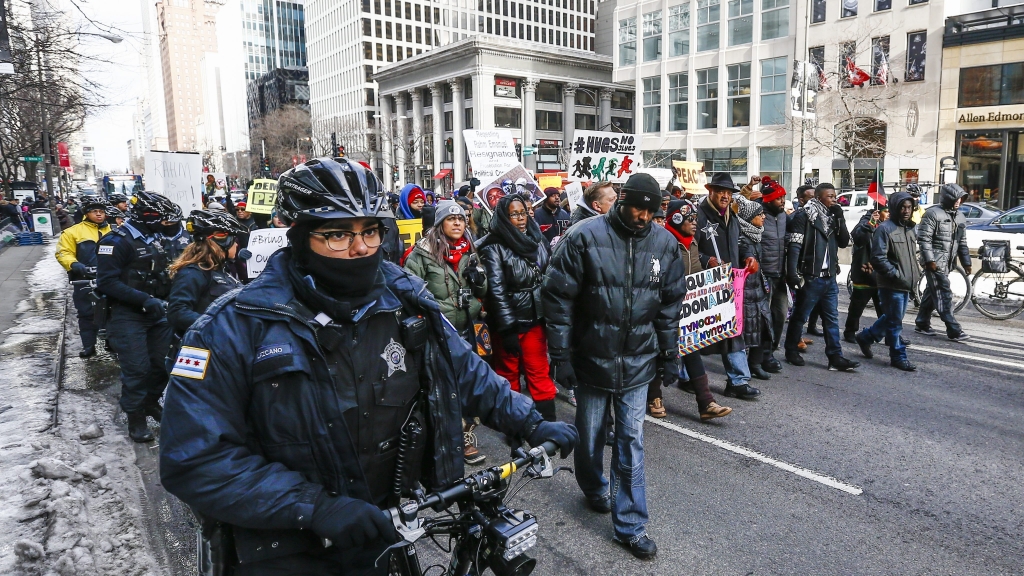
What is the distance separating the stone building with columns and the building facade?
39522 mm

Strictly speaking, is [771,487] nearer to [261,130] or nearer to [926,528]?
[926,528]

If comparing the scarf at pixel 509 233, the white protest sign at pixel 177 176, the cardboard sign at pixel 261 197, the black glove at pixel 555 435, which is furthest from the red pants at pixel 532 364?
the white protest sign at pixel 177 176

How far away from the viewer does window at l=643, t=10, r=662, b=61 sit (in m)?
47.3

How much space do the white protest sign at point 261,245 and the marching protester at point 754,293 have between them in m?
5.02

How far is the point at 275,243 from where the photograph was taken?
24.2 ft

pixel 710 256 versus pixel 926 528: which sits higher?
pixel 710 256

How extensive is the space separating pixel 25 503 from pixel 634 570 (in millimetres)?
3855

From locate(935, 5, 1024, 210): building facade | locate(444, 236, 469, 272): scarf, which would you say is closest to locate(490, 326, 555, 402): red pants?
locate(444, 236, 469, 272): scarf

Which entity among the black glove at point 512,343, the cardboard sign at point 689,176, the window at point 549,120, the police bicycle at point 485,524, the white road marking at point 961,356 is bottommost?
the white road marking at point 961,356

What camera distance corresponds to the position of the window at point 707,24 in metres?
43.5

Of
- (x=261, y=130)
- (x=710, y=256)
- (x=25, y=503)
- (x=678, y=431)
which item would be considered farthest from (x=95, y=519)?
(x=261, y=130)

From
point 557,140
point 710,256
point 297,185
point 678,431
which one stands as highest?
point 557,140

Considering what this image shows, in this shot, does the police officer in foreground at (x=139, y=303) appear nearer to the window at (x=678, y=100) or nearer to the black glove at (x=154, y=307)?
the black glove at (x=154, y=307)

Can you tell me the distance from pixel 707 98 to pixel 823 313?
4057cm
